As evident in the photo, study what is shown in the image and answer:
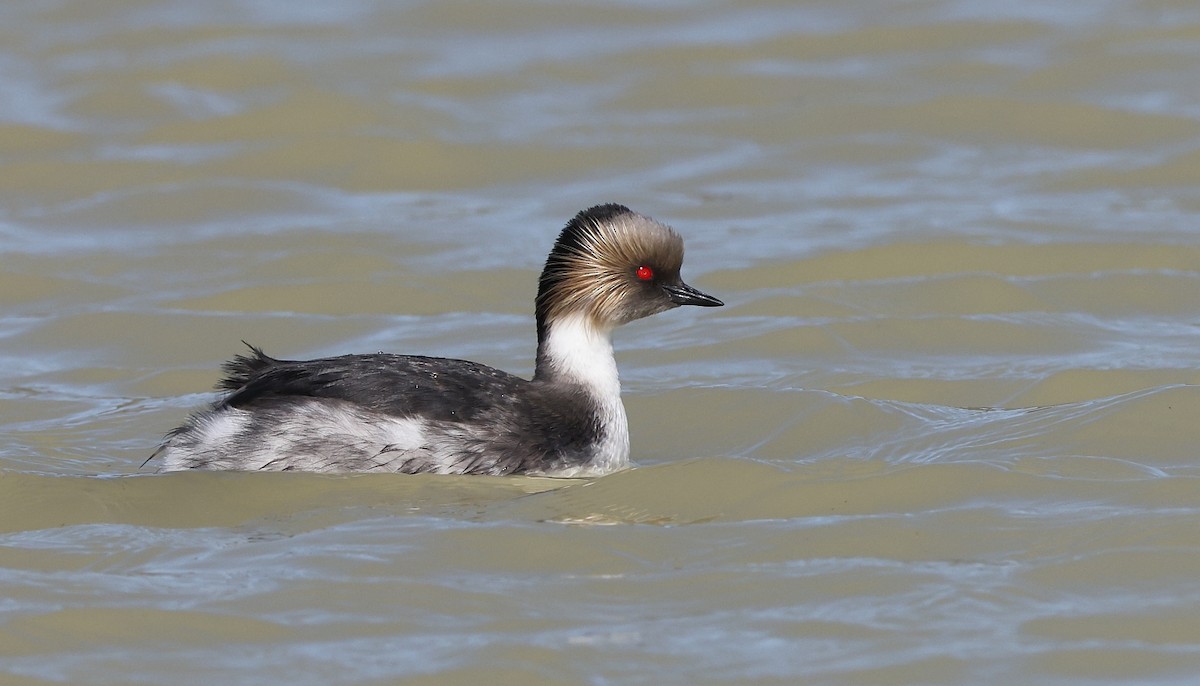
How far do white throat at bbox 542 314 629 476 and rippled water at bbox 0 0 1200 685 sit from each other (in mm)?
498

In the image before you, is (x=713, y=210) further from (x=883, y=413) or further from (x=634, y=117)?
(x=883, y=413)

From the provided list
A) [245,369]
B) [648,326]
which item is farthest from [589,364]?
[648,326]

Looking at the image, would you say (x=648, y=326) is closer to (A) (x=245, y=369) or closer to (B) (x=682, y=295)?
(B) (x=682, y=295)

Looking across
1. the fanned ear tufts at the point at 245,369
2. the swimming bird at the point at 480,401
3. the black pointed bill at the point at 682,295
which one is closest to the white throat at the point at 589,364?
the swimming bird at the point at 480,401

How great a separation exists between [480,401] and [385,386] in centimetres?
40

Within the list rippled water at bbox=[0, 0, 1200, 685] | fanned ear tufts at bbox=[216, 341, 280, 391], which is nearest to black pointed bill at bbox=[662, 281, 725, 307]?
rippled water at bbox=[0, 0, 1200, 685]

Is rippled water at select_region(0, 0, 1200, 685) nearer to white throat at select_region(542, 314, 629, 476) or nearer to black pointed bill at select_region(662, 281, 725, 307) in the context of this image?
white throat at select_region(542, 314, 629, 476)

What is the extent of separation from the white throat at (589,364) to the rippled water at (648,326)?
19.6 inches

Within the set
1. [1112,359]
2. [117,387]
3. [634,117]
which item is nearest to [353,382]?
[117,387]

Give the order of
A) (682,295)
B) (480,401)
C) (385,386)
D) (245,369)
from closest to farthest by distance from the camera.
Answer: (385,386)
(480,401)
(245,369)
(682,295)

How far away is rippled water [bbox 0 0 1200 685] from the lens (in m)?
6.16

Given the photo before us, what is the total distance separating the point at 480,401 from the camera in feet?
25.7

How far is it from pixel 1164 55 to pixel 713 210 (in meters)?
4.73

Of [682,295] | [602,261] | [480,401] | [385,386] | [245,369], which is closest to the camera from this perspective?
[385,386]
